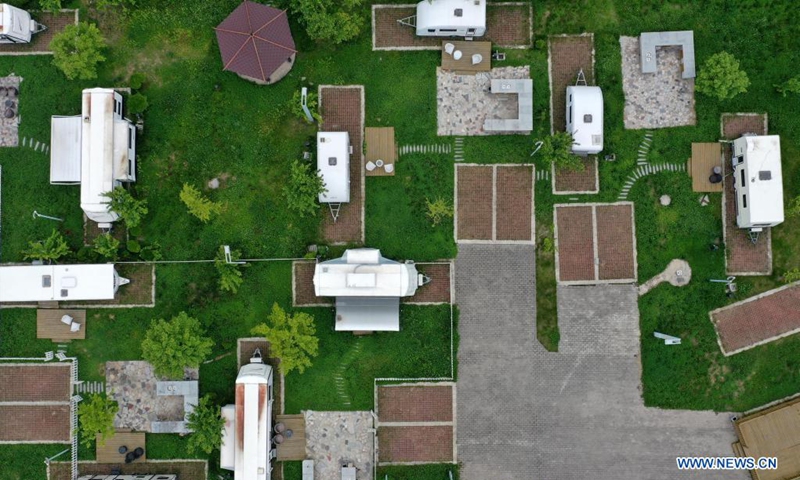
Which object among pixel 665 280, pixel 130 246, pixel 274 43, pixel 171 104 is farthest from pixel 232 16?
pixel 665 280

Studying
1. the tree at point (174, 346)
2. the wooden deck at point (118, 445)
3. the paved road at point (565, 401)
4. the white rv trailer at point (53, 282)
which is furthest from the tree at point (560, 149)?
the wooden deck at point (118, 445)

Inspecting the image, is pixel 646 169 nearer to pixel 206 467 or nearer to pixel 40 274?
pixel 206 467

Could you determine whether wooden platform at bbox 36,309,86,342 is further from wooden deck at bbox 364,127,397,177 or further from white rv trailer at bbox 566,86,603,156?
white rv trailer at bbox 566,86,603,156

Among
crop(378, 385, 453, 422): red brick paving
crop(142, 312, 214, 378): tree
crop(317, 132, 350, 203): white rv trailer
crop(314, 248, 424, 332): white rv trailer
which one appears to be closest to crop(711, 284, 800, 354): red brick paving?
crop(378, 385, 453, 422): red brick paving

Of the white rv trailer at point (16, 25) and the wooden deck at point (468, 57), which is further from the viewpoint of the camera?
the wooden deck at point (468, 57)

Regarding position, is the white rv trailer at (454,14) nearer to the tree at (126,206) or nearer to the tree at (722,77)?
the tree at (722,77)

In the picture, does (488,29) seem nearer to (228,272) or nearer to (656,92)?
(656,92)

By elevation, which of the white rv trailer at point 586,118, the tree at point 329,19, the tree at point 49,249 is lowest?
the tree at point 49,249
